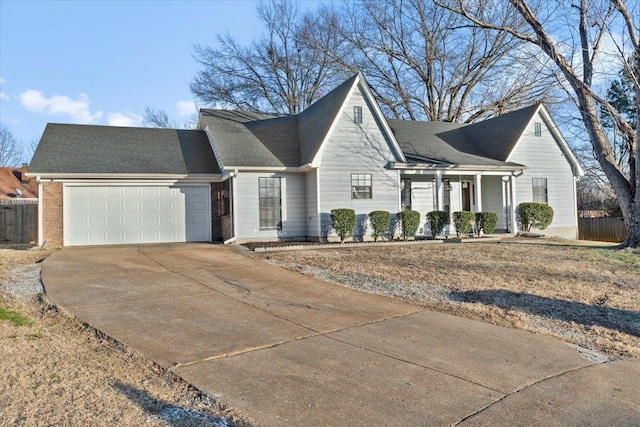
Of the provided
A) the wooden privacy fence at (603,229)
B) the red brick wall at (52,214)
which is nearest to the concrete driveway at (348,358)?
the red brick wall at (52,214)

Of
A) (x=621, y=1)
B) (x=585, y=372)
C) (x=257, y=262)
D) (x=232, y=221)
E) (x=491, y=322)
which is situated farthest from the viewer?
(x=232, y=221)

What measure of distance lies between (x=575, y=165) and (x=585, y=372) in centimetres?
1861

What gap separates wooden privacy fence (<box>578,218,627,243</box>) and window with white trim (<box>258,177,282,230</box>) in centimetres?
1733

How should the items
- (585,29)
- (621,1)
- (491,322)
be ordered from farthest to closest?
(585,29), (621,1), (491,322)

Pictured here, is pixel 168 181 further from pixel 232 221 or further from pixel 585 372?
pixel 585 372

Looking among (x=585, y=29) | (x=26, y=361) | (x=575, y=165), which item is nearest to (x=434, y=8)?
(x=575, y=165)

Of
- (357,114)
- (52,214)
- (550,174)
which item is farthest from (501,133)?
(52,214)

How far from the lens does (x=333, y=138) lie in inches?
656

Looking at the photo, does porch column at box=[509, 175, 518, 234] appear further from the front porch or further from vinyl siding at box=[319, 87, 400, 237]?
vinyl siding at box=[319, 87, 400, 237]

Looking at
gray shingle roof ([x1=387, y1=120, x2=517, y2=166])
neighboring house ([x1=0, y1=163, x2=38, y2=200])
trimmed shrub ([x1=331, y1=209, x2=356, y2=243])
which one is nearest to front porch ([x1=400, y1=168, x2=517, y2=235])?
gray shingle roof ([x1=387, y1=120, x2=517, y2=166])

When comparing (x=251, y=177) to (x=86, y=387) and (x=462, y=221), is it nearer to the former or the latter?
(x=462, y=221)

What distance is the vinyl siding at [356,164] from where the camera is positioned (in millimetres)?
16469

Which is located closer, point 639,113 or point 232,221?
point 639,113

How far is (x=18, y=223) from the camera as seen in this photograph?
760 inches
